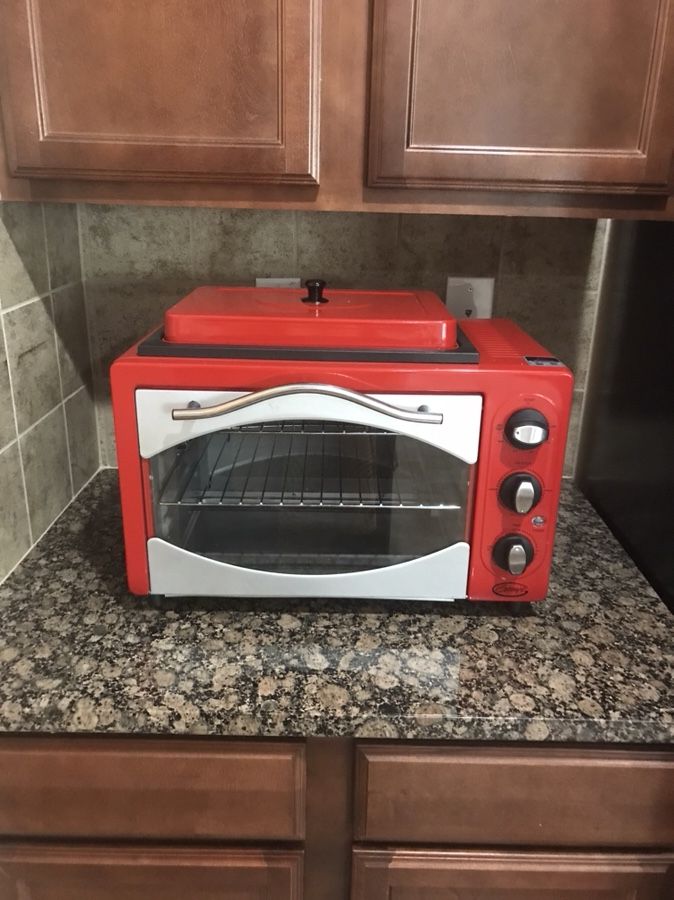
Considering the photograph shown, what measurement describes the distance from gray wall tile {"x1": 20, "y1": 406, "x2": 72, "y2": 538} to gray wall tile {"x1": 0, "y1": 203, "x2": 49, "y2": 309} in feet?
0.65

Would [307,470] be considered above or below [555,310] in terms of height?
below

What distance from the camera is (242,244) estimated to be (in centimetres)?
127

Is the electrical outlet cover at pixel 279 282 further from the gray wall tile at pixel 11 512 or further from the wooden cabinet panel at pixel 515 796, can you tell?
the wooden cabinet panel at pixel 515 796

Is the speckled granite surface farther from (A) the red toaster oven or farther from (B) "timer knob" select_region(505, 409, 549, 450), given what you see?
(B) "timer knob" select_region(505, 409, 549, 450)

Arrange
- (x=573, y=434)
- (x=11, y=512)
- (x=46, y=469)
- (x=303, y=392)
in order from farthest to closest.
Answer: (x=573, y=434), (x=46, y=469), (x=11, y=512), (x=303, y=392)

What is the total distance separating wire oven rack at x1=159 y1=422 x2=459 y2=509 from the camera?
0.91 m

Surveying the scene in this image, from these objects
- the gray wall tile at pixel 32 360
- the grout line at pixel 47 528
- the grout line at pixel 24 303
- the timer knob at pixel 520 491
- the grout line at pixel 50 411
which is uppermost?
the grout line at pixel 24 303

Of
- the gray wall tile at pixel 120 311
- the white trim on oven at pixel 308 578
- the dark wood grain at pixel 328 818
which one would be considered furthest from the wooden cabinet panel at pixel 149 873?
the gray wall tile at pixel 120 311

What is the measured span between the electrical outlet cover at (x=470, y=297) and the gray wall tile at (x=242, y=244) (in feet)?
0.92

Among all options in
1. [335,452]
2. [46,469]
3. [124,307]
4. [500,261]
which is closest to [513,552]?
[335,452]

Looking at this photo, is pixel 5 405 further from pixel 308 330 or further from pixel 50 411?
pixel 308 330

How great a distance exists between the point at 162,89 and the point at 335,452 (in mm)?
478

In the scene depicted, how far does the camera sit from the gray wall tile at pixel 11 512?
1003 mm

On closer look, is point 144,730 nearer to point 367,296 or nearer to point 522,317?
point 367,296
